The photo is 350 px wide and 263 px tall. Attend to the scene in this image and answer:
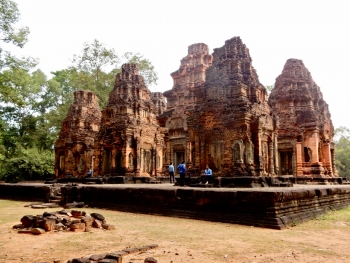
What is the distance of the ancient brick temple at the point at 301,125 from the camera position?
1794 centimetres

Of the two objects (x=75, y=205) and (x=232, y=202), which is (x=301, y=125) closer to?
(x=232, y=202)

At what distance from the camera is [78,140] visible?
2211 centimetres

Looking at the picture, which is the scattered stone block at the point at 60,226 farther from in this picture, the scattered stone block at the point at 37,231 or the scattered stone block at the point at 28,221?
the scattered stone block at the point at 28,221

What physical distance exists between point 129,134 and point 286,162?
1020 centimetres

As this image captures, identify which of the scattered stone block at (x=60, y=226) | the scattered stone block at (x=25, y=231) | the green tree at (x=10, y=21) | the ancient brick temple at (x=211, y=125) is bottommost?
the scattered stone block at (x=25, y=231)

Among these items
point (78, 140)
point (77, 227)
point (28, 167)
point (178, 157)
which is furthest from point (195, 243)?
point (28, 167)

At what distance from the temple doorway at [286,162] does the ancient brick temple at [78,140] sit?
13695 millimetres

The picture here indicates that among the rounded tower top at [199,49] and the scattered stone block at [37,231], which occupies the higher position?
the rounded tower top at [199,49]

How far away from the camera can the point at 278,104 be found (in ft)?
64.4

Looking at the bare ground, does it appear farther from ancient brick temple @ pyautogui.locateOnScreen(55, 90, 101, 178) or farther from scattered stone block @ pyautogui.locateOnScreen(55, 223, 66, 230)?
ancient brick temple @ pyautogui.locateOnScreen(55, 90, 101, 178)

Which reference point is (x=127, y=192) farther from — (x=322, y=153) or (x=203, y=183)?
(x=322, y=153)

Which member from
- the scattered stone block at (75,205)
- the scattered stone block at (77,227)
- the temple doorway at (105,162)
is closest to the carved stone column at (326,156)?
the temple doorway at (105,162)

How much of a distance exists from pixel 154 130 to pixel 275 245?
16001 millimetres

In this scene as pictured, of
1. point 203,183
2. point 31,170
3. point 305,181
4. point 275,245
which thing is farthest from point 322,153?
point 31,170
